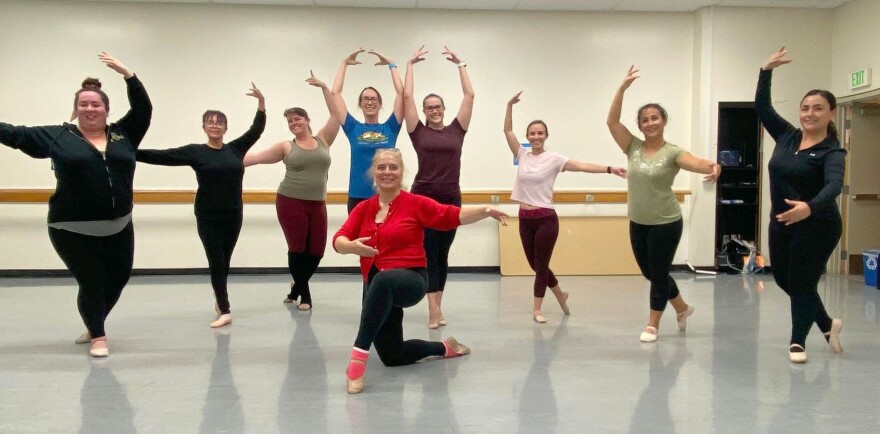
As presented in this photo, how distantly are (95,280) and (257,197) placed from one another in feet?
11.6

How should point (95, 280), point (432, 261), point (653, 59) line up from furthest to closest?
point (653, 59) < point (432, 261) < point (95, 280)

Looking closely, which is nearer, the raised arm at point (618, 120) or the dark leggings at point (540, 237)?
the raised arm at point (618, 120)

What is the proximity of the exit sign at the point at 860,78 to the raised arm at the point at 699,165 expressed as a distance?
4.12 m

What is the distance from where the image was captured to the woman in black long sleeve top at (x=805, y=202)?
3.11 m

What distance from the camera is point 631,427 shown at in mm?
2320

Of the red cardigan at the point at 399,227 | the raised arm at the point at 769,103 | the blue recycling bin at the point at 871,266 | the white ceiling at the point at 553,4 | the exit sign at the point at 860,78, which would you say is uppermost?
the white ceiling at the point at 553,4

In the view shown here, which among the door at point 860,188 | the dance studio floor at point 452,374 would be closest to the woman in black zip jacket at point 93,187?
the dance studio floor at point 452,374

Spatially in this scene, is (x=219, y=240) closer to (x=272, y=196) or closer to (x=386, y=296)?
(x=386, y=296)

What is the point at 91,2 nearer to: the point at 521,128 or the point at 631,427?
the point at 521,128

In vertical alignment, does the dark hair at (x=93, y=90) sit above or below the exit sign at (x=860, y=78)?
below

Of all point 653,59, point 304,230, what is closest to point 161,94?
point 304,230

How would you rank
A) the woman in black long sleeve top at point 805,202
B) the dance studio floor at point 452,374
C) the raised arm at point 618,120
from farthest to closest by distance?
the raised arm at point 618,120 → the woman in black long sleeve top at point 805,202 → the dance studio floor at point 452,374

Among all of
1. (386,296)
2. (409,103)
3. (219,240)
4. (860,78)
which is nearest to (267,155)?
(219,240)

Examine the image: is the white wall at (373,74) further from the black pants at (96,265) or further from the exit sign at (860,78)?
the black pants at (96,265)
